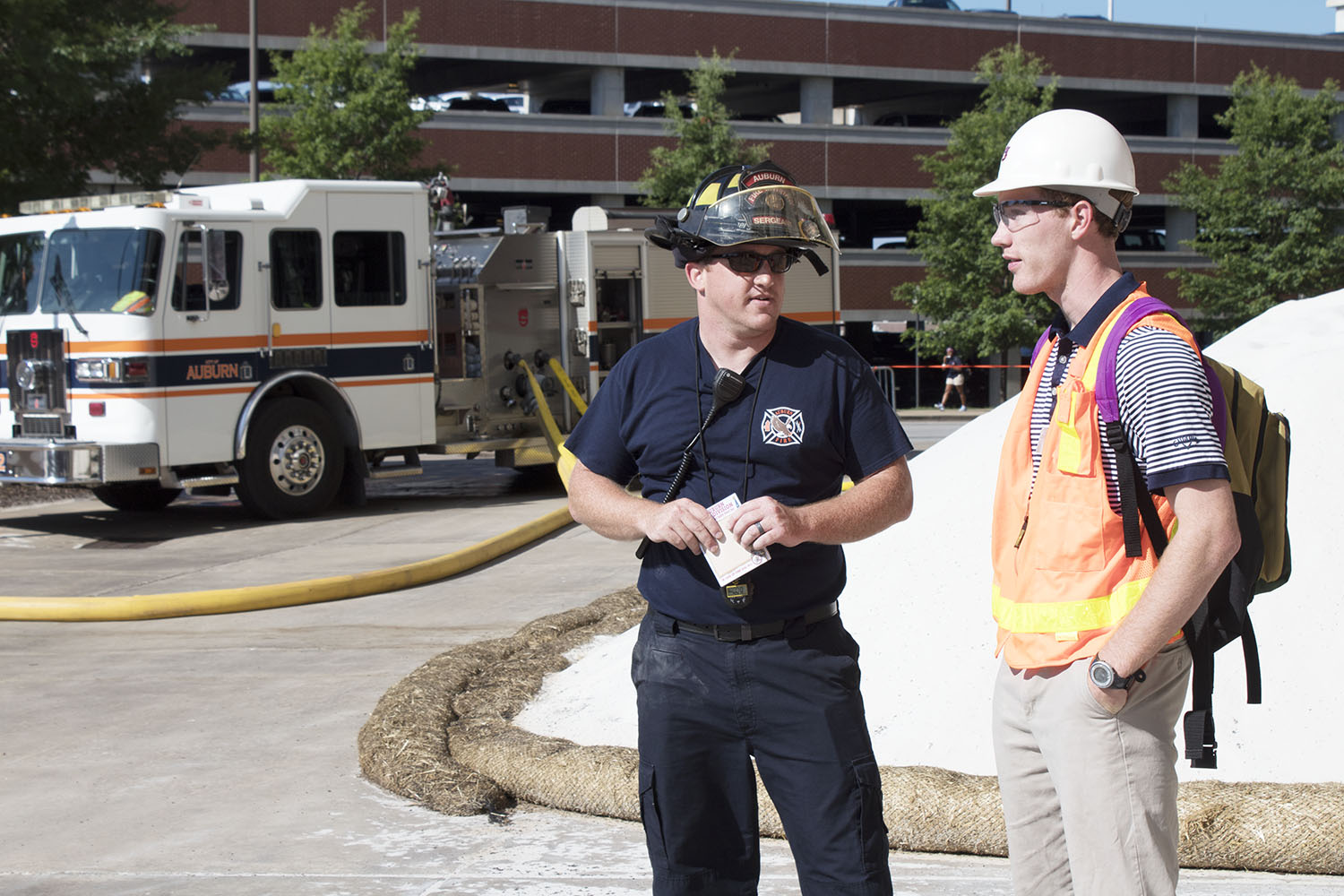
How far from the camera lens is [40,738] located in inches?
248

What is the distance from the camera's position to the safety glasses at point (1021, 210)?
292cm

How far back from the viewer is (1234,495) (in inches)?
109

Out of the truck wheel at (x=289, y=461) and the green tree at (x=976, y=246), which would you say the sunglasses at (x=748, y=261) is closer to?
the truck wheel at (x=289, y=461)

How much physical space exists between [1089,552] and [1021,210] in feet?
2.30

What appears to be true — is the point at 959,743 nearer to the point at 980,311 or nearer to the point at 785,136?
the point at 980,311

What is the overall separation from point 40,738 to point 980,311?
30.1m

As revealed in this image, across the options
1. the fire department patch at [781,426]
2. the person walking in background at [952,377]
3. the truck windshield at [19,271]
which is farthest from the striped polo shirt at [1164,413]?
the person walking in background at [952,377]

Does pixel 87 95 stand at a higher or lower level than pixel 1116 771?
higher

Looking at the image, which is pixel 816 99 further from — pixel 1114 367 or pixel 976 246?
pixel 1114 367

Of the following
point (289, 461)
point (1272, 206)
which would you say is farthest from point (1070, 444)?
point (1272, 206)

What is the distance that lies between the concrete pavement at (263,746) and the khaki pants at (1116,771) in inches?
62.1

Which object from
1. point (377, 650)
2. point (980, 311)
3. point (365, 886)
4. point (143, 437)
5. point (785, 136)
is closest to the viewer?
point (365, 886)

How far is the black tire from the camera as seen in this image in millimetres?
14500

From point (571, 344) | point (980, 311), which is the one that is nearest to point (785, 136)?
point (980, 311)
